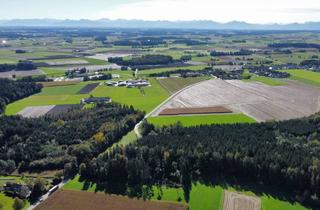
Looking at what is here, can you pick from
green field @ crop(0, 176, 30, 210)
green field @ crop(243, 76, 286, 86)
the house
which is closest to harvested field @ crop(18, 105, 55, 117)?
the house

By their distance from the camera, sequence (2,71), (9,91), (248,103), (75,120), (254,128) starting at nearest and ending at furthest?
(254,128) → (75,120) → (248,103) → (9,91) → (2,71)

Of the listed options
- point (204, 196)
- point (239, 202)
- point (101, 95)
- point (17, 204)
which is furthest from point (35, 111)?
point (239, 202)

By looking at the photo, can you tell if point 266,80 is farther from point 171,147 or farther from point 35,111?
point 171,147

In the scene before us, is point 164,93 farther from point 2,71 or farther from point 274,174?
point 2,71

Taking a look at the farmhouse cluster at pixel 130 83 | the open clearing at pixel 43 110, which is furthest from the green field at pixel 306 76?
the open clearing at pixel 43 110

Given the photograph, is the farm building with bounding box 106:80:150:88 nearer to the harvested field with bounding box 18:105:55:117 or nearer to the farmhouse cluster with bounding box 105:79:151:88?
the farmhouse cluster with bounding box 105:79:151:88

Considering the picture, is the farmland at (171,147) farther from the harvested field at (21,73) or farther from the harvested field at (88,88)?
the harvested field at (21,73)

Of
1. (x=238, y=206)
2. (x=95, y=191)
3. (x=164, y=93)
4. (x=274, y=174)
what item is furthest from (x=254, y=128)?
(x=164, y=93)
